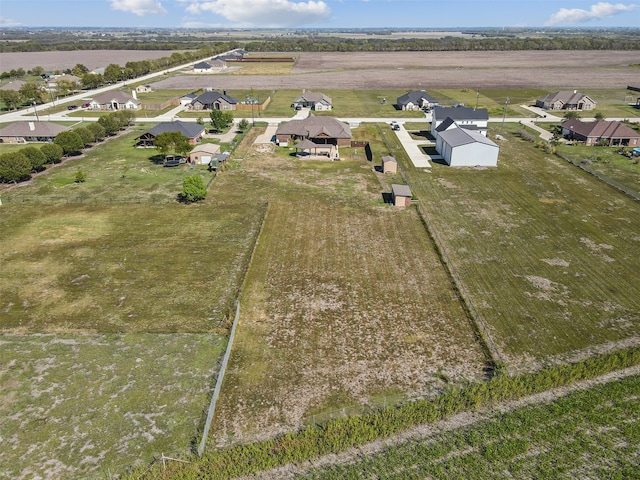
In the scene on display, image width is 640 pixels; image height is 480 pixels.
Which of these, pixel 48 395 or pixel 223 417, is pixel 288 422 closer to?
pixel 223 417

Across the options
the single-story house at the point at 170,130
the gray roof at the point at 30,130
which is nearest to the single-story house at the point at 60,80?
the gray roof at the point at 30,130

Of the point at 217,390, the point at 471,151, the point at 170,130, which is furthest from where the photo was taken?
the point at 170,130

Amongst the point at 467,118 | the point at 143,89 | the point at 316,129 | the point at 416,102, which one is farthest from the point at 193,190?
the point at 143,89

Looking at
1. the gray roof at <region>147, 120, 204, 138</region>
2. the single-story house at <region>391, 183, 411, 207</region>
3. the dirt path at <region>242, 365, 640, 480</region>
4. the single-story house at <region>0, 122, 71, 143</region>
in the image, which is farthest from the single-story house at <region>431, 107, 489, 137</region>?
the single-story house at <region>0, 122, 71, 143</region>

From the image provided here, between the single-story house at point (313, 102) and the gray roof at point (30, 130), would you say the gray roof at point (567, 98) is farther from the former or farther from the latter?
the gray roof at point (30, 130)

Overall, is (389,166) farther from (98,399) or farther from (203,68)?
(203,68)

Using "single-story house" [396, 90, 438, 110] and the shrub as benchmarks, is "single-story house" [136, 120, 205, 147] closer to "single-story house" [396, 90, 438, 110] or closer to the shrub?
the shrub
